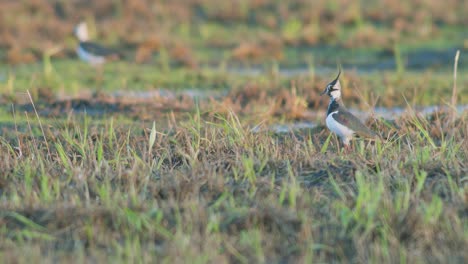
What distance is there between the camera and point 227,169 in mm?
6527

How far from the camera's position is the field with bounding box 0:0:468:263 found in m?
5.07

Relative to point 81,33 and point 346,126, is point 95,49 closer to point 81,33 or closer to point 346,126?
point 81,33

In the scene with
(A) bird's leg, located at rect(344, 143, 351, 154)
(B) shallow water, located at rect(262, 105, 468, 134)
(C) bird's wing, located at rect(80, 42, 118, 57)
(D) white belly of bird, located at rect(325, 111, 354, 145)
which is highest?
(D) white belly of bird, located at rect(325, 111, 354, 145)

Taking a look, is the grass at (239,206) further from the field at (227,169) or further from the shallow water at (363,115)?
the shallow water at (363,115)

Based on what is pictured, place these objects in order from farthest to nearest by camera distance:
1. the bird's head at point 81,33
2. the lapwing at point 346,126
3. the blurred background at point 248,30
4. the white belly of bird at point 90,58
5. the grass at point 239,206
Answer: the bird's head at point 81,33 → the blurred background at point 248,30 → the white belly of bird at point 90,58 → the lapwing at point 346,126 → the grass at point 239,206

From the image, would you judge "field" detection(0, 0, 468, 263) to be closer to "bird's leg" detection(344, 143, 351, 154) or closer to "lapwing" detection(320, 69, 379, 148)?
"bird's leg" detection(344, 143, 351, 154)

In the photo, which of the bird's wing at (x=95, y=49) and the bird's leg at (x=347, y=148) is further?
the bird's wing at (x=95, y=49)

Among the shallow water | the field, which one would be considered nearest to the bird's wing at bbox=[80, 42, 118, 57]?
the field

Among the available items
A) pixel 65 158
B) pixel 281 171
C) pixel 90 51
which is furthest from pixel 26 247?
pixel 90 51

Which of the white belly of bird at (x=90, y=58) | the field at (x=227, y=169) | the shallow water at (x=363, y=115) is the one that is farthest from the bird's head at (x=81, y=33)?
the shallow water at (x=363, y=115)

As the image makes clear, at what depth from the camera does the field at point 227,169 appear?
5066 millimetres

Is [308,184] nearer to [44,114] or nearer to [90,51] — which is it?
[44,114]

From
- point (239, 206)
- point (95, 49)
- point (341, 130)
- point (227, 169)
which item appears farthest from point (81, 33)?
point (239, 206)

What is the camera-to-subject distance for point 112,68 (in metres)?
13.4
